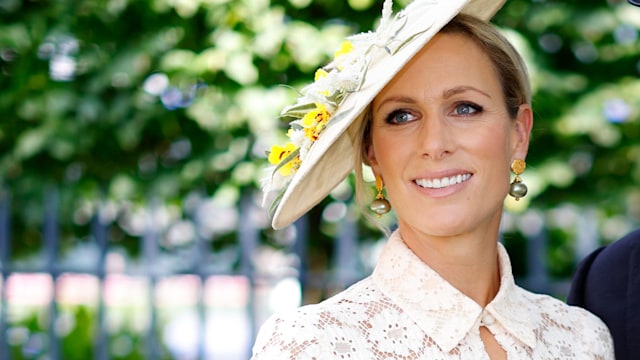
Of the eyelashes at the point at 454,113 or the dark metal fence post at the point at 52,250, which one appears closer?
the eyelashes at the point at 454,113

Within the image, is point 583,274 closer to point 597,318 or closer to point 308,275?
point 597,318

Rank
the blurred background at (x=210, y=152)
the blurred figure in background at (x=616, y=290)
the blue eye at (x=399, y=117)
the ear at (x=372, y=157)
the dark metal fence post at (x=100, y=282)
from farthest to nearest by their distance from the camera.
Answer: the dark metal fence post at (x=100, y=282) → the blurred background at (x=210, y=152) → the blurred figure in background at (x=616, y=290) → the ear at (x=372, y=157) → the blue eye at (x=399, y=117)

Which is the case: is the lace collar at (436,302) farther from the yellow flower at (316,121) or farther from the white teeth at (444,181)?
the yellow flower at (316,121)

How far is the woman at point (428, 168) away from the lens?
221 cm

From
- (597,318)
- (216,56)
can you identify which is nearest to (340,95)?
(597,318)

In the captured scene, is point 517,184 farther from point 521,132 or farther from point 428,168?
point 428,168

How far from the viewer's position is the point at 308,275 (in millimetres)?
4734

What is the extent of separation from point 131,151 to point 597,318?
8.71 feet

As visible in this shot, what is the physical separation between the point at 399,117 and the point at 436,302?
1.32ft

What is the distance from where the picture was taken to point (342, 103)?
2.28 metres

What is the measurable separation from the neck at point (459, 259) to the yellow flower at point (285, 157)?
29 cm

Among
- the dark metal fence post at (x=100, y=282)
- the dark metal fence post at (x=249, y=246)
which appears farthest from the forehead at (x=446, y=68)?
the dark metal fence post at (x=100, y=282)

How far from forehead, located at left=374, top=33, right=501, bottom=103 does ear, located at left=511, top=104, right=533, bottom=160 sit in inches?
6.3

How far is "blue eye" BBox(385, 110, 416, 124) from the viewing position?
230cm
